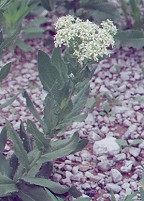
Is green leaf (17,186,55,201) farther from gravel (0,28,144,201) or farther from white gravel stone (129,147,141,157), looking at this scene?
white gravel stone (129,147,141,157)

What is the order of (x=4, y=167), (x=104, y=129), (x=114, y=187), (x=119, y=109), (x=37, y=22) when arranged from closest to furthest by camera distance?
(x=4, y=167)
(x=114, y=187)
(x=104, y=129)
(x=119, y=109)
(x=37, y=22)

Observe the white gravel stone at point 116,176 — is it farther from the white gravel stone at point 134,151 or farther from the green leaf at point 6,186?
the green leaf at point 6,186

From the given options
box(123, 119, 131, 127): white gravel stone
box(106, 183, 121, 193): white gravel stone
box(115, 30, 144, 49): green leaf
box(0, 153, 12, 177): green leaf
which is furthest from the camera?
box(115, 30, 144, 49): green leaf

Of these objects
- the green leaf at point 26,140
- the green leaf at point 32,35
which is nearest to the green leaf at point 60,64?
the green leaf at point 26,140

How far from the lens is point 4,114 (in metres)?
2.86

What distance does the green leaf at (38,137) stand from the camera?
1896mm

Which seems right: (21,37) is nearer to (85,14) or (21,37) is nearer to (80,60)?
(85,14)

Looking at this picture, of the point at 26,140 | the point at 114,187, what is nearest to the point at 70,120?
the point at 26,140

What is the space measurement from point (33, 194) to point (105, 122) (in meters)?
0.84

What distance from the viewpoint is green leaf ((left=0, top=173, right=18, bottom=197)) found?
77.1 inches

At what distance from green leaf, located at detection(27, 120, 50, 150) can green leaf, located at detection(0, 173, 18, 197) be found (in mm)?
199

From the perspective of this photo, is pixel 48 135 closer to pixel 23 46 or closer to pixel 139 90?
pixel 139 90

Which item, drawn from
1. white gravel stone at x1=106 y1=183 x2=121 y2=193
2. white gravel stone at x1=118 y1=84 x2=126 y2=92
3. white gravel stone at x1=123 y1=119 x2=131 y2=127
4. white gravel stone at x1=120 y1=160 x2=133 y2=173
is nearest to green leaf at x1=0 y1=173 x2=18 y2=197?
white gravel stone at x1=106 y1=183 x2=121 y2=193

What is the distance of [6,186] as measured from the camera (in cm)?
201
